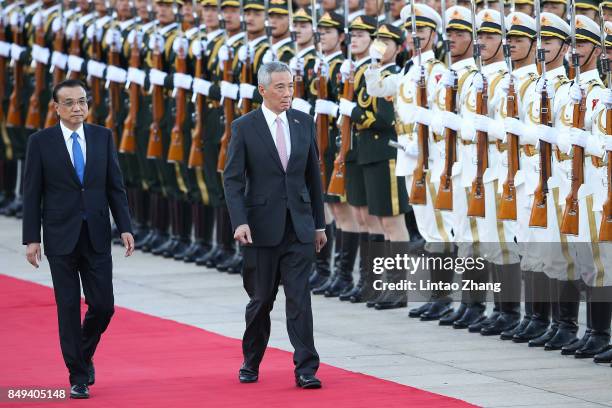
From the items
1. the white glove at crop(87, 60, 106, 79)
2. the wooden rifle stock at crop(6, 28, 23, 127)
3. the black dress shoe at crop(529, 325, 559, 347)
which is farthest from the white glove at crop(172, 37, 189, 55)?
the black dress shoe at crop(529, 325, 559, 347)

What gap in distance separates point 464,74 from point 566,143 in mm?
1453

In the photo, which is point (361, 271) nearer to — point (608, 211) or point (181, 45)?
point (181, 45)

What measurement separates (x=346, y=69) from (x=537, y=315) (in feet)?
8.73

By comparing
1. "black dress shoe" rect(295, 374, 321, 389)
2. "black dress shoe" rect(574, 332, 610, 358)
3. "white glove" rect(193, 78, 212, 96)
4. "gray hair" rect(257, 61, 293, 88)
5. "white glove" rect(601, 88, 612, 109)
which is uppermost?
"white glove" rect(193, 78, 212, 96)

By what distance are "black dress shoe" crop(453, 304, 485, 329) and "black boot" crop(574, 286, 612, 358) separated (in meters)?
1.30

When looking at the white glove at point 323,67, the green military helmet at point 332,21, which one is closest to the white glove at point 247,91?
the white glove at point 323,67

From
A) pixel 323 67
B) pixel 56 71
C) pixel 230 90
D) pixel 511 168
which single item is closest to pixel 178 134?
pixel 230 90

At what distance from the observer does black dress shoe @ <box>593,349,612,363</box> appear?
10023 mm

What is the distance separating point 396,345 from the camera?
10898 mm

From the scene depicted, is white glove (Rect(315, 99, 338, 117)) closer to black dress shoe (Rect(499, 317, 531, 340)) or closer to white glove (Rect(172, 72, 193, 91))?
white glove (Rect(172, 72, 193, 91))

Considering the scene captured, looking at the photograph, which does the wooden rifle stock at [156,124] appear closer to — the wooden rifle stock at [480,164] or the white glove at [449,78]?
the white glove at [449,78]

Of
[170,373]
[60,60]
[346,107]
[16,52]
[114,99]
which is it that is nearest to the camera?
[170,373]

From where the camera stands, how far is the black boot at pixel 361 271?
1289 cm

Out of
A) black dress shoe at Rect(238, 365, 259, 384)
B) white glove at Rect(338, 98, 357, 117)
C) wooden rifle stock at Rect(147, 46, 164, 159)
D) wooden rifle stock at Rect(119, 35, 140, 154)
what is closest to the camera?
black dress shoe at Rect(238, 365, 259, 384)
